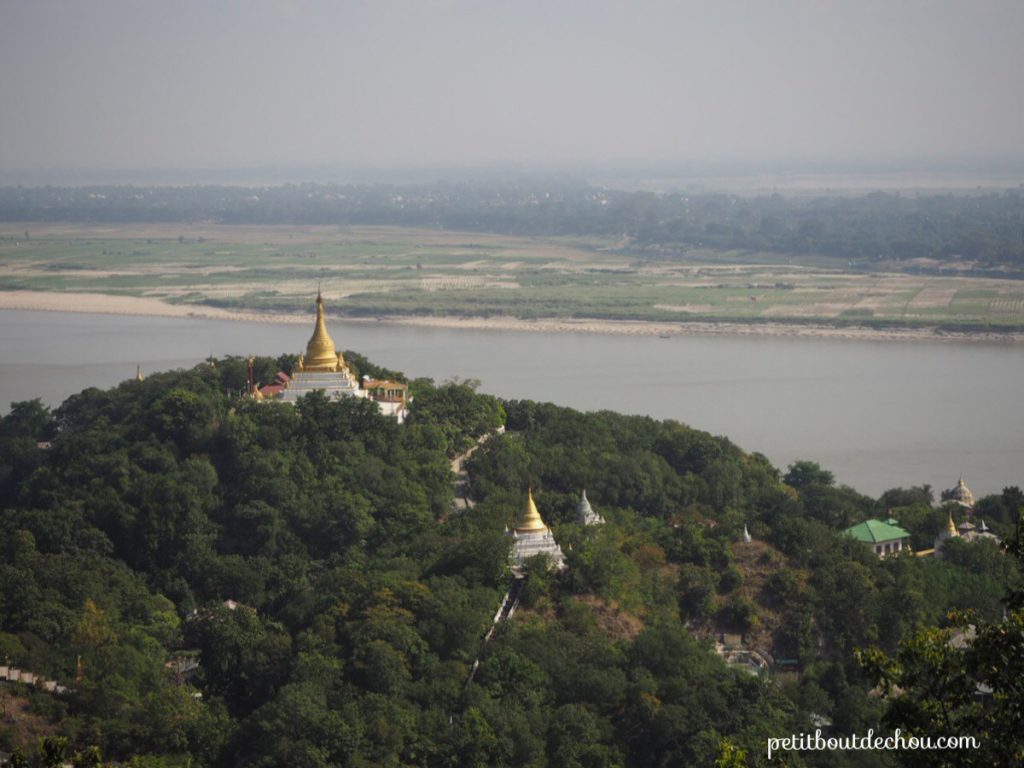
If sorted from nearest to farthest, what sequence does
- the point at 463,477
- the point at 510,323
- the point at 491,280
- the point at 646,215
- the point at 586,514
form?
1. the point at 586,514
2. the point at 463,477
3. the point at 510,323
4. the point at 491,280
5. the point at 646,215

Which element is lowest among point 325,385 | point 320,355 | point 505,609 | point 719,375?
point 719,375

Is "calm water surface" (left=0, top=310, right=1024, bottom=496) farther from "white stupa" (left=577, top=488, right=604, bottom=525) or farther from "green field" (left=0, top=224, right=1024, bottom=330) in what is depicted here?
"white stupa" (left=577, top=488, right=604, bottom=525)

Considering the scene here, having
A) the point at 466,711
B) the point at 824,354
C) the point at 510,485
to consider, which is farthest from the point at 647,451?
the point at 824,354

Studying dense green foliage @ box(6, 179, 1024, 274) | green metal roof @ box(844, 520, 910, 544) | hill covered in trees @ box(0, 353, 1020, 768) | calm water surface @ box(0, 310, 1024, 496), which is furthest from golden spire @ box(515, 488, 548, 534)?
dense green foliage @ box(6, 179, 1024, 274)

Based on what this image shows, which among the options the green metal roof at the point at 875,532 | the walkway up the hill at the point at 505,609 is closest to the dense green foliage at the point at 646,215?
the green metal roof at the point at 875,532

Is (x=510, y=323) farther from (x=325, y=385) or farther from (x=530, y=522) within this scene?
(x=530, y=522)

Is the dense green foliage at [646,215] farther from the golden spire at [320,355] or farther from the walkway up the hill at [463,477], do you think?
the golden spire at [320,355]

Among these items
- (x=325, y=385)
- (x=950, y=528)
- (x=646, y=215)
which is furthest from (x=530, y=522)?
(x=646, y=215)
